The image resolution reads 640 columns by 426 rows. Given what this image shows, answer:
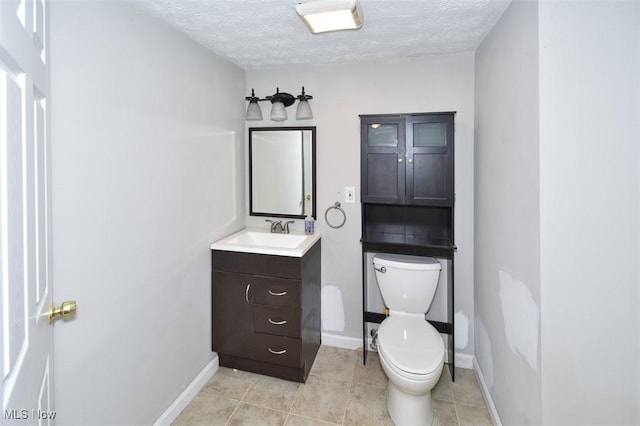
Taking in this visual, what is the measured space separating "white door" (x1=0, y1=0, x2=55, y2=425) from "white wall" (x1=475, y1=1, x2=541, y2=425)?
5.39 ft

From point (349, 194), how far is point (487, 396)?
63.8 inches

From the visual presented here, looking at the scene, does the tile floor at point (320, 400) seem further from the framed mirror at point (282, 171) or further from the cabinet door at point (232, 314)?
the framed mirror at point (282, 171)

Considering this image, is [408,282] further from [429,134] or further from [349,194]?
[429,134]

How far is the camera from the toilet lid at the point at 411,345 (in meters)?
1.71

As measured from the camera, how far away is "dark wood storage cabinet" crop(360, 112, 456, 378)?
216 cm

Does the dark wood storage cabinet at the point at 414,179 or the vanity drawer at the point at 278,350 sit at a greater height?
the dark wood storage cabinet at the point at 414,179

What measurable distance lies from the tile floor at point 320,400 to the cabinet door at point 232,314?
221 mm

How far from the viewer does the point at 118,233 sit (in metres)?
1.50

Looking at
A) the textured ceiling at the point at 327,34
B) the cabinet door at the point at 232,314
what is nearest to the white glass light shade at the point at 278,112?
the textured ceiling at the point at 327,34

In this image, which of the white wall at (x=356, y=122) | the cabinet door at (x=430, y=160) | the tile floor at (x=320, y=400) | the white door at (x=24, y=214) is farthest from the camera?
the white wall at (x=356, y=122)

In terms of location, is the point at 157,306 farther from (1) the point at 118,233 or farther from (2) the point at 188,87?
(2) the point at 188,87

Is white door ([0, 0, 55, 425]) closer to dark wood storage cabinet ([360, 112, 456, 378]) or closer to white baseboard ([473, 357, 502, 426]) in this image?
dark wood storage cabinet ([360, 112, 456, 378])

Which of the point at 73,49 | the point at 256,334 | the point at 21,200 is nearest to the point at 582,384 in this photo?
the point at 256,334

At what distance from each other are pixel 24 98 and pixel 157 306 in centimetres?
132
